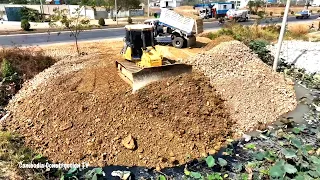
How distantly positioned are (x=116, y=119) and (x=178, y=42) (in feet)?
23.9

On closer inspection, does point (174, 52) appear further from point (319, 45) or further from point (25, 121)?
point (319, 45)

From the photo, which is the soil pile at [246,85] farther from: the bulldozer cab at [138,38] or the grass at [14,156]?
the grass at [14,156]

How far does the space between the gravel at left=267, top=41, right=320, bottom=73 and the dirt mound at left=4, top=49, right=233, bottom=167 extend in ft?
25.4

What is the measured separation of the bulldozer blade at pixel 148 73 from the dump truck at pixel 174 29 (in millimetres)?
4085

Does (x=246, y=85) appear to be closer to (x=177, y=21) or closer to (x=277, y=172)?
(x=177, y=21)

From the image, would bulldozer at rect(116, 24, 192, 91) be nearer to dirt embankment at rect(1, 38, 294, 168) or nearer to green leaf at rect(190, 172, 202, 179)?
dirt embankment at rect(1, 38, 294, 168)

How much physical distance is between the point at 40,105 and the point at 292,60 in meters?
13.7

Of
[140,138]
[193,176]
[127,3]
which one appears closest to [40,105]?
[140,138]

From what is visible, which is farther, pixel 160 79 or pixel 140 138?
pixel 160 79

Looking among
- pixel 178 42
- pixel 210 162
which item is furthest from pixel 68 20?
pixel 210 162

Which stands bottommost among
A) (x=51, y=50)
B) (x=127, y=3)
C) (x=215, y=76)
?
(x=215, y=76)

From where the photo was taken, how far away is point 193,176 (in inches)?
266

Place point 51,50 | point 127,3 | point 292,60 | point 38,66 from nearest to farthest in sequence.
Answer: point 38,66 → point 51,50 → point 292,60 → point 127,3

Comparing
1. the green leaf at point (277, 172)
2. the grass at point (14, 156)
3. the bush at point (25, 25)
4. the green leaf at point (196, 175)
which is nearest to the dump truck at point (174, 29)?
the grass at point (14, 156)
